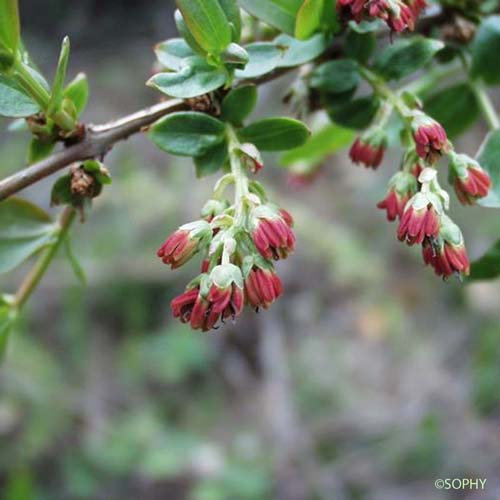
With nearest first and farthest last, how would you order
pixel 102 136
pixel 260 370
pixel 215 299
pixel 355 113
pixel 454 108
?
pixel 215 299 < pixel 102 136 < pixel 355 113 < pixel 454 108 < pixel 260 370

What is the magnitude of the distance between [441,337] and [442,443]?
2.67 feet

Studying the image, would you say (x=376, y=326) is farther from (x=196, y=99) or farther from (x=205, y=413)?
(x=196, y=99)

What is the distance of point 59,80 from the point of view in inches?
23.8

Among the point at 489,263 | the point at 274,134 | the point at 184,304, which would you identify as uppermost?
the point at 274,134

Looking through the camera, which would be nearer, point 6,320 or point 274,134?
point 274,134

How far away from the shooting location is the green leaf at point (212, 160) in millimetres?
685

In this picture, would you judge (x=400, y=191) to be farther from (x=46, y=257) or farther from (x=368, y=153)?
(x=46, y=257)

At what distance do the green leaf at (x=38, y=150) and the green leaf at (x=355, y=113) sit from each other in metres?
0.32

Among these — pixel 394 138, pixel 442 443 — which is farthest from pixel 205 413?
pixel 394 138

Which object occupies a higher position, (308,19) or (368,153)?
(308,19)

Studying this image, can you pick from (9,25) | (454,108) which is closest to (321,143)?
(454,108)

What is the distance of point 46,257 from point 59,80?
0.94ft

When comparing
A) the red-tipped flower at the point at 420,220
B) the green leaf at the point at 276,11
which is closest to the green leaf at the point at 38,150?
the green leaf at the point at 276,11

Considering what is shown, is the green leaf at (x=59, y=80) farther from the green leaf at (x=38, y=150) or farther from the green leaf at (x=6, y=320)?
the green leaf at (x=6, y=320)
